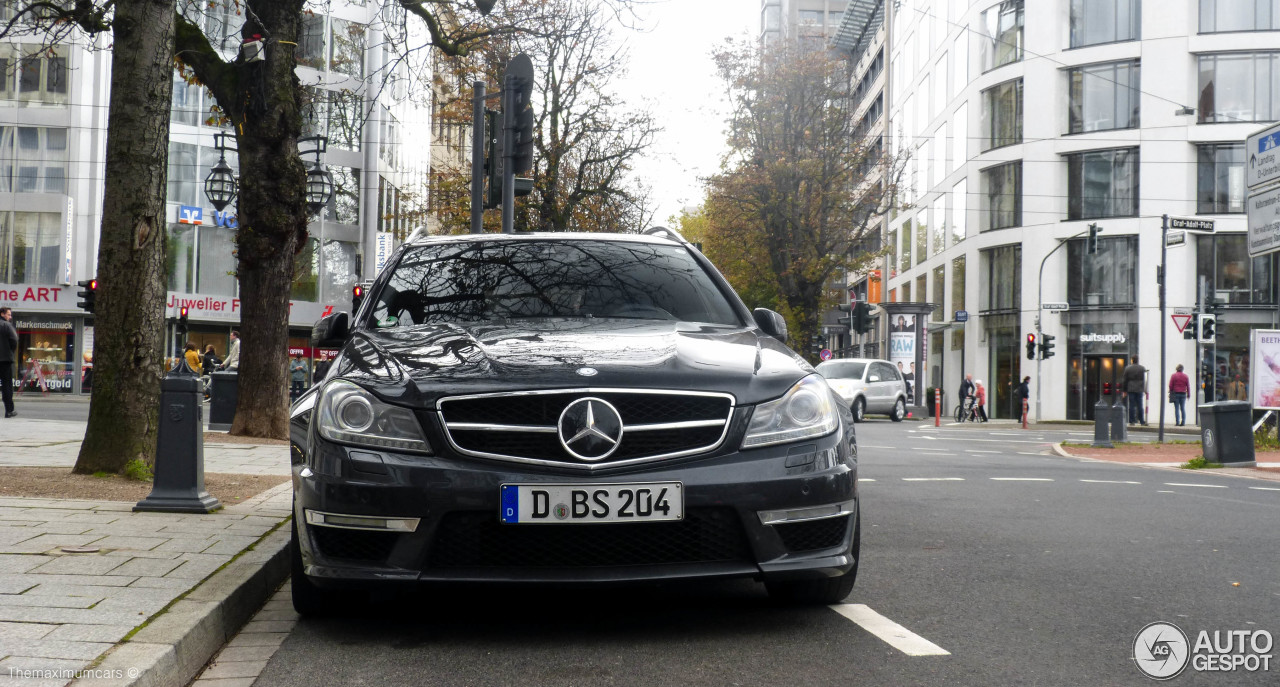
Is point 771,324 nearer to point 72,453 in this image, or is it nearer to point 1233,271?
point 72,453

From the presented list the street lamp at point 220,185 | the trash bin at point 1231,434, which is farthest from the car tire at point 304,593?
the street lamp at point 220,185

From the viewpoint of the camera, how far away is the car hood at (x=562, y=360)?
4254 mm

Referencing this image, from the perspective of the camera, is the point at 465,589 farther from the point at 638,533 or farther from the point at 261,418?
the point at 261,418

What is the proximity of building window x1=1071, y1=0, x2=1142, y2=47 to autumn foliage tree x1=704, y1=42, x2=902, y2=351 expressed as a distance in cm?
815

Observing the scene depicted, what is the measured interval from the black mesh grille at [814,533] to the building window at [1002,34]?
4313cm

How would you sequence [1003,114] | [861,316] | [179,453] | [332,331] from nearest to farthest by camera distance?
[332,331]
[179,453]
[861,316]
[1003,114]

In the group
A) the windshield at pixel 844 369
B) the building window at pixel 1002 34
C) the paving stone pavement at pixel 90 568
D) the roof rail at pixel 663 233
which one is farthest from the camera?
the building window at pixel 1002 34

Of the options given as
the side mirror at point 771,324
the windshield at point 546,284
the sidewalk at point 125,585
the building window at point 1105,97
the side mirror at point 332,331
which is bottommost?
the sidewalk at point 125,585

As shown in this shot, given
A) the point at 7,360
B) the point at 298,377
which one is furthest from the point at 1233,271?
the point at 7,360

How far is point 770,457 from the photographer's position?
425 centimetres

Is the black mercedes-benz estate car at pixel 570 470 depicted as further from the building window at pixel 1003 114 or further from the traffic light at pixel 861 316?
the building window at pixel 1003 114

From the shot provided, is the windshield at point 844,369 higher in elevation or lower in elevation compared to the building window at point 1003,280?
lower

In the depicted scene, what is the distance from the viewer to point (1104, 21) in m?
42.3

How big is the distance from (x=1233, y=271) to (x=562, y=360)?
39964 millimetres
